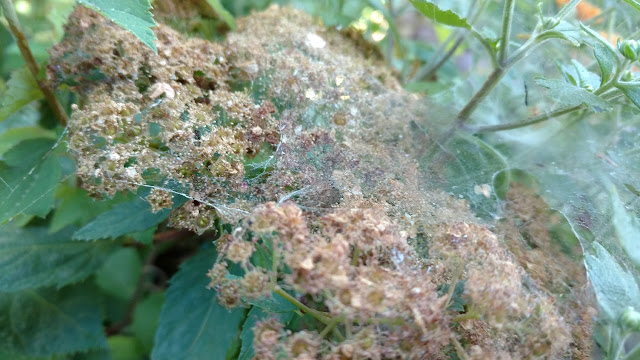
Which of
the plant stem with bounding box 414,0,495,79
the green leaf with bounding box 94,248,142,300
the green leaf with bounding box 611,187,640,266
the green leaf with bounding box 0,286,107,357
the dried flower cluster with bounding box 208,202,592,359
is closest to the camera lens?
the dried flower cluster with bounding box 208,202,592,359

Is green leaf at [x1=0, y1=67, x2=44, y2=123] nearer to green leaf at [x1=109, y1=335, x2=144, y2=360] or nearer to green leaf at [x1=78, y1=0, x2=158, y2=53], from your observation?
green leaf at [x1=78, y1=0, x2=158, y2=53]

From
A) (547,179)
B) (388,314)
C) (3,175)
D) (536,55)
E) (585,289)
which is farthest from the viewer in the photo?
(536,55)

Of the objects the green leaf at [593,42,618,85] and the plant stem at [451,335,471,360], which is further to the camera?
the green leaf at [593,42,618,85]

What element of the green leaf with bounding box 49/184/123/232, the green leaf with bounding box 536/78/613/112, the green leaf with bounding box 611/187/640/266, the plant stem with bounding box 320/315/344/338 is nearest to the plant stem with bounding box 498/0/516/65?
the green leaf with bounding box 536/78/613/112

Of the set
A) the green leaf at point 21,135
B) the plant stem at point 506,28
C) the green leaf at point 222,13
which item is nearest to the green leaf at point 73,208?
the green leaf at point 21,135

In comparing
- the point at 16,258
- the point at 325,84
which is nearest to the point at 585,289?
the point at 325,84

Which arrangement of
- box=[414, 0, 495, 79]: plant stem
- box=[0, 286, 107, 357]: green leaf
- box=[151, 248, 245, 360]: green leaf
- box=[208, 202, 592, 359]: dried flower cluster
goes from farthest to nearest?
box=[414, 0, 495, 79]: plant stem → box=[0, 286, 107, 357]: green leaf → box=[151, 248, 245, 360]: green leaf → box=[208, 202, 592, 359]: dried flower cluster

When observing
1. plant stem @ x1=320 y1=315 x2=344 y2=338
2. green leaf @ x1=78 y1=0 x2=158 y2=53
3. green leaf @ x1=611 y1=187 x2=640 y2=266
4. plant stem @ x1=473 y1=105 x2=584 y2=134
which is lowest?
plant stem @ x1=320 y1=315 x2=344 y2=338

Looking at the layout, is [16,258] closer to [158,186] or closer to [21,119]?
[21,119]

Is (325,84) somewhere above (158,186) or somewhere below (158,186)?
above
